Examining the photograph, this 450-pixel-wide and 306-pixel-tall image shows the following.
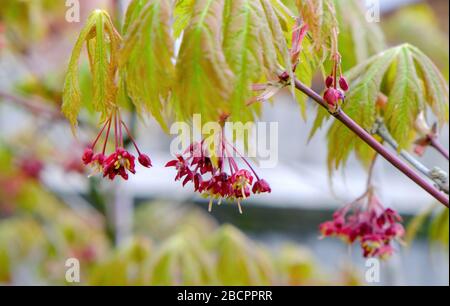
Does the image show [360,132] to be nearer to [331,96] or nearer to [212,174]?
[331,96]

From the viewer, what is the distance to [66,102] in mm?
688

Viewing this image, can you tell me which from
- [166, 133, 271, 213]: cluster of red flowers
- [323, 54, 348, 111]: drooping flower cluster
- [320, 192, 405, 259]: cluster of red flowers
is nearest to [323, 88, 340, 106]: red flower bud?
[323, 54, 348, 111]: drooping flower cluster

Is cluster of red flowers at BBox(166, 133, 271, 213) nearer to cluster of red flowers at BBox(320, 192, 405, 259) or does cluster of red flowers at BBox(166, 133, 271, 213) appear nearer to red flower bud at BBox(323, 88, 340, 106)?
red flower bud at BBox(323, 88, 340, 106)

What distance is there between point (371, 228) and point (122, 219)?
116cm

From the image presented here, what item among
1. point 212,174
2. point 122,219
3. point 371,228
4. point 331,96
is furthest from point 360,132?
point 122,219

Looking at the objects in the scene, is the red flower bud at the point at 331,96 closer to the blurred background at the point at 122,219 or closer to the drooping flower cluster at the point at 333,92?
the drooping flower cluster at the point at 333,92

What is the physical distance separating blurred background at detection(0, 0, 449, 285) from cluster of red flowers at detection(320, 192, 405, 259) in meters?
0.06

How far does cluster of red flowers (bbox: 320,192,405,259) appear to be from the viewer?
0.90 m

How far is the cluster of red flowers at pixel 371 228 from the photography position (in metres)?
0.90

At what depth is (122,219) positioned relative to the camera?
6.41ft

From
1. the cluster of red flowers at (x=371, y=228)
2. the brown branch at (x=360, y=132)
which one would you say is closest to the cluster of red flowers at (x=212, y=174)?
the brown branch at (x=360, y=132)

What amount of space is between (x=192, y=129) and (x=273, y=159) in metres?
0.22

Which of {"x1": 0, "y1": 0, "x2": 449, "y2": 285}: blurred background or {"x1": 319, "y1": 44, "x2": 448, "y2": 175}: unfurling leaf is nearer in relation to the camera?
Result: {"x1": 319, "y1": 44, "x2": 448, "y2": 175}: unfurling leaf
